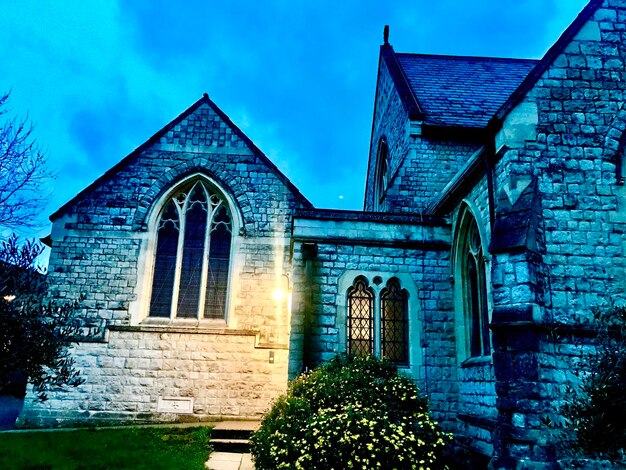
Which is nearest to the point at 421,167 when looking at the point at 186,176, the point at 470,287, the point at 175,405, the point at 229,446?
the point at 470,287

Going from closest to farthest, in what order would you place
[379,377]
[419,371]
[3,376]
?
[3,376] < [379,377] < [419,371]

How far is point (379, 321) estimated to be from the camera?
9.55 meters

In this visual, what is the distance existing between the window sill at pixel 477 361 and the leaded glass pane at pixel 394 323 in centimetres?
117

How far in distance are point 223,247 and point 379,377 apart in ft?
20.7

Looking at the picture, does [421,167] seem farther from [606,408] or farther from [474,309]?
[606,408]

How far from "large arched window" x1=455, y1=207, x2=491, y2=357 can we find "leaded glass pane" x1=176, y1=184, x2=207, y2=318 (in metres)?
6.58

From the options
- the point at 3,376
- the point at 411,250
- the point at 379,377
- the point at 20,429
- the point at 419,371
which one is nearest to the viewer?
the point at 3,376

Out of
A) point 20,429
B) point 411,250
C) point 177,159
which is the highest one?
point 177,159

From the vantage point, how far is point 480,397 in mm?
7984

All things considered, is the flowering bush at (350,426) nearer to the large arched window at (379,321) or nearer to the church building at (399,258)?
the church building at (399,258)

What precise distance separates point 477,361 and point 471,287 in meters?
1.54

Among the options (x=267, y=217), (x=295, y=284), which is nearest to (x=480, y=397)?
(x=295, y=284)

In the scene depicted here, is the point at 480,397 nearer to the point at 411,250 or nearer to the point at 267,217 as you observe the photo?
the point at 411,250

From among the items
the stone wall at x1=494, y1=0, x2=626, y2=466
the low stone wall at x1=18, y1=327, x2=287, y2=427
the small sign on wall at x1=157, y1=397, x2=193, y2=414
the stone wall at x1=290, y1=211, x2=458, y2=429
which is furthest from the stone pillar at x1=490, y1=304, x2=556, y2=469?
the small sign on wall at x1=157, y1=397, x2=193, y2=414
